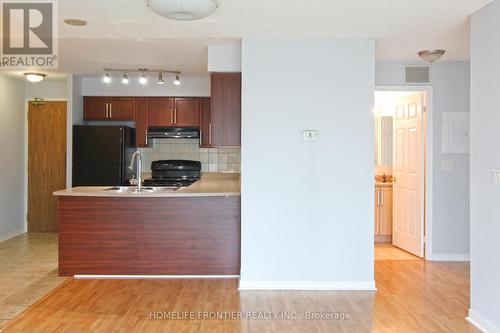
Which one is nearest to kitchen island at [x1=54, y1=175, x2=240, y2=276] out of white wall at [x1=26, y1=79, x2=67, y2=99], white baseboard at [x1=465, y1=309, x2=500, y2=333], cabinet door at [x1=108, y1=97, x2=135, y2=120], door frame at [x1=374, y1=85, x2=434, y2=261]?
white baseboard at [x1=465, y1=309, x2=500, y2=333]

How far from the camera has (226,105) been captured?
450 cm

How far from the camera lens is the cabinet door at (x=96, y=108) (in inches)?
256

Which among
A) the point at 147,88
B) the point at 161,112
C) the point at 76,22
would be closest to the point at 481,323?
the point at 76,22

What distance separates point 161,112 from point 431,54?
383 centimetres

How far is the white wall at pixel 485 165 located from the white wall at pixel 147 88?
405 cm

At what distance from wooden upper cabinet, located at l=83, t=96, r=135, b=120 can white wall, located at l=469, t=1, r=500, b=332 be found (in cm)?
477

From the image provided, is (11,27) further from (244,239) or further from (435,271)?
(435,271)

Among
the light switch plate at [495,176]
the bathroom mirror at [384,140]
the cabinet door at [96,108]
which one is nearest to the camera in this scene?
the light switch plate at [495,176]

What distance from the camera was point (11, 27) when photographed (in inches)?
149

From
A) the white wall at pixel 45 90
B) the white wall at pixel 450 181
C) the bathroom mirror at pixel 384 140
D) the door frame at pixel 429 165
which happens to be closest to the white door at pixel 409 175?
the door frame at pixel 429 165

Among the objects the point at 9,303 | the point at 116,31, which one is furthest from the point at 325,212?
the point at 9,303

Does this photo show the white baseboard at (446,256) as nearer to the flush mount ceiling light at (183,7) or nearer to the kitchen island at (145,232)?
the kitchen island at (145,232)

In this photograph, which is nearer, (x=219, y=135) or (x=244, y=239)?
(x=244, y=239)

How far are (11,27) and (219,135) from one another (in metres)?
2.10
